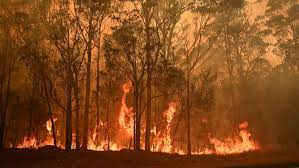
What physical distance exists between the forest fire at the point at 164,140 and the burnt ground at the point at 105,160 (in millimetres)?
8609

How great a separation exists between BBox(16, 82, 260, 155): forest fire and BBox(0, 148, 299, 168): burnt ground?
8.61 metres

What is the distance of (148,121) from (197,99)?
8036 mm

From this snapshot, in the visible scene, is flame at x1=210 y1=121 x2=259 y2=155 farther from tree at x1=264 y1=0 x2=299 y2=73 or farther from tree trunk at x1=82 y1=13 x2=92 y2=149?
tree trunk at x1=82 y1=13 x2=92 y2=149

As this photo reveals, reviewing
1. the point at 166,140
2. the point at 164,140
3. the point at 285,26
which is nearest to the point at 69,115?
the point at 164,140

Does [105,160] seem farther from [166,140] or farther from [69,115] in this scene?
[166,140]

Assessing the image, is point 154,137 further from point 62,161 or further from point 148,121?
point 62,161

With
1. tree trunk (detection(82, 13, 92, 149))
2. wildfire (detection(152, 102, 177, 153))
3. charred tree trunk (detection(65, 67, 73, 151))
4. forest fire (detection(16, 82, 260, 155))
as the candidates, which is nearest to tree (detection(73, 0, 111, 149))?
tree trunk (detection(82, 13, 92, 149))

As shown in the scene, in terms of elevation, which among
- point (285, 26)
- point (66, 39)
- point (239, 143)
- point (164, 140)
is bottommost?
point (239, 143)

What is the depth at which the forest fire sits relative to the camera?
3566cm

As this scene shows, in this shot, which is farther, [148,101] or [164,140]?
[164,140]

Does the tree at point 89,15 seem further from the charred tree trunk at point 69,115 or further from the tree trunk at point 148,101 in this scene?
the tree trunk at point 148,101

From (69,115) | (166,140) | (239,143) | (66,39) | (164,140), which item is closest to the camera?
(69,115)

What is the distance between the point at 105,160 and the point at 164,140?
44.7ft

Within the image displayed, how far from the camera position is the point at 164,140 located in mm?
36000
